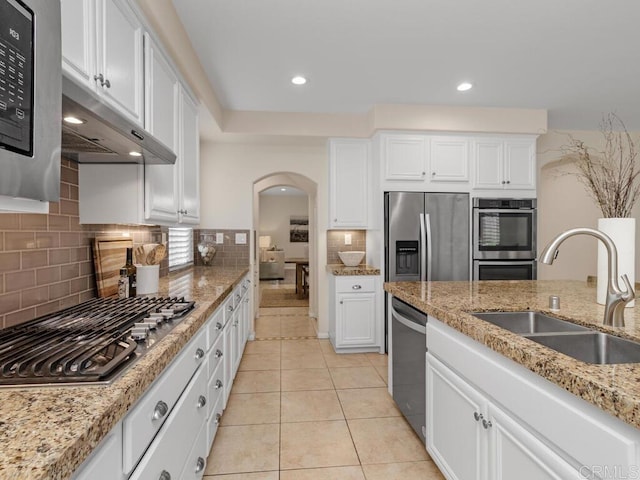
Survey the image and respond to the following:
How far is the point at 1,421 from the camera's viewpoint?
0.68 meters

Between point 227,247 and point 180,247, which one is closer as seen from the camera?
point 180,247

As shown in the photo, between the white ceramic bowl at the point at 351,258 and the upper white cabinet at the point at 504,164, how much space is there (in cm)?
148

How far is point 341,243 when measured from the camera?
4.45 meters

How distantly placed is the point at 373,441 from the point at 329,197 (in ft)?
8.61

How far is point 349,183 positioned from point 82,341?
11.1ft

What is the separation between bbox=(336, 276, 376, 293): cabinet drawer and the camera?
3863 mm

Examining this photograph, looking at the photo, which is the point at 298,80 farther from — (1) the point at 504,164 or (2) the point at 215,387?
(2) the point at 215,387

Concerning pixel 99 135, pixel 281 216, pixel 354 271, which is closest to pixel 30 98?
pixel 99 135

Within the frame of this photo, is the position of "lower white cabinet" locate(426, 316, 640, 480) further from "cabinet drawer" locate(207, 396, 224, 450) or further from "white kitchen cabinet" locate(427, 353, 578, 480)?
"cabinet drawer" locate(207, 396, 224, 450)

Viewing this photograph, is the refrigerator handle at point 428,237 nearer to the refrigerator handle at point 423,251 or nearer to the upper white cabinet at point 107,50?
the refrigerator handle at point 423,251

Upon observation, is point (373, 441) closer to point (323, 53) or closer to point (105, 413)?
point (105, 413)

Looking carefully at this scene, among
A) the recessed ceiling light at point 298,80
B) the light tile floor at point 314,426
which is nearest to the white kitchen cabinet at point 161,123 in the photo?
the recessed ceiling light at point 298,80

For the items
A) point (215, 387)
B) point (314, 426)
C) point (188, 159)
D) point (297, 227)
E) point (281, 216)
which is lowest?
point (314, 426)

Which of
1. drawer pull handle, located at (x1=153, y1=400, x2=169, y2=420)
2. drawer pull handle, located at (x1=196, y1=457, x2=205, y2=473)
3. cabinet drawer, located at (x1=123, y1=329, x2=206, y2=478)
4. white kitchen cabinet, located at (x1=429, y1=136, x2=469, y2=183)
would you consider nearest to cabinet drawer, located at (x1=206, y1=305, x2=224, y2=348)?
cabinet drawer, located at (x1=123, y1=329, x2=206, y2=478)
